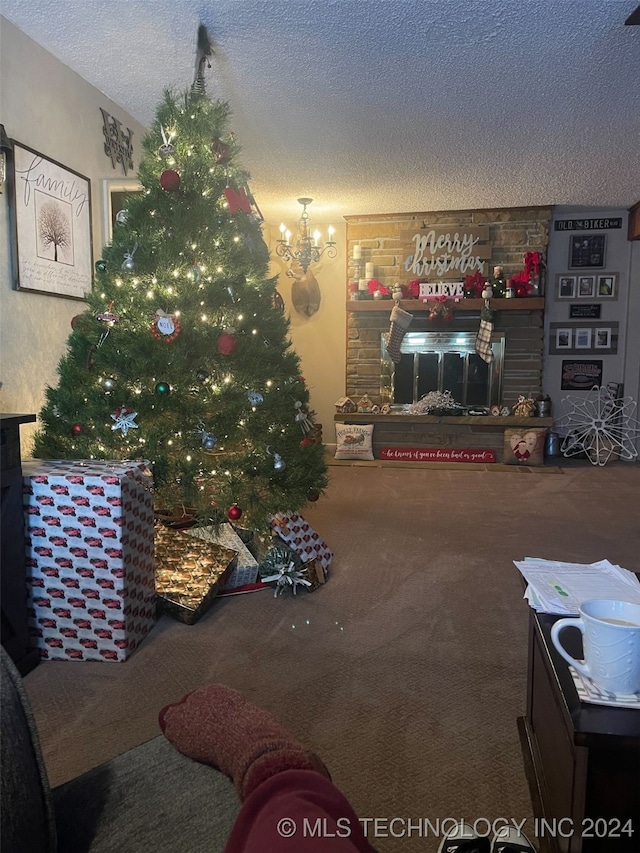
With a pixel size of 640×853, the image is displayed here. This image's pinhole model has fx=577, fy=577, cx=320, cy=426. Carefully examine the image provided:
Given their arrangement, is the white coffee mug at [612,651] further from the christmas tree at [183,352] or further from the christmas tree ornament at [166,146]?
the christmas tree ornament at [166,146]

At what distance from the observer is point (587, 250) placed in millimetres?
5898

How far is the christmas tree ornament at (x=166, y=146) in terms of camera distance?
2422 mm

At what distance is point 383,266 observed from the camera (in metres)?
6.12

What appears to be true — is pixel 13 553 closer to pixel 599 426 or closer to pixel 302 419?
pixel 302 419

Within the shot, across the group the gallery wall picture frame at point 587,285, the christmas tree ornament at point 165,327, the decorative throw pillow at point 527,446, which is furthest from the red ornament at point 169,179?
the gallery wall picture frame at point 587,285

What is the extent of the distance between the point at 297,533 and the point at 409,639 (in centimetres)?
77

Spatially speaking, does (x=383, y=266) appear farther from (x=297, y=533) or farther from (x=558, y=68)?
(x=297, y=533)

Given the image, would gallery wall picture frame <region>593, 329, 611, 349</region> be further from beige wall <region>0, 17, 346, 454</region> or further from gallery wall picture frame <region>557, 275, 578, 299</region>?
beige wall <region>0, 17, 346, 454</region>

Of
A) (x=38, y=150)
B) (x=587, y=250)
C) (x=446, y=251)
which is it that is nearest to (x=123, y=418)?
(x=38, y=150)

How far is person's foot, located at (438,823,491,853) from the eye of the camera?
106 centimetres

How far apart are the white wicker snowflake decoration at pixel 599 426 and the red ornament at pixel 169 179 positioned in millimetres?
4925

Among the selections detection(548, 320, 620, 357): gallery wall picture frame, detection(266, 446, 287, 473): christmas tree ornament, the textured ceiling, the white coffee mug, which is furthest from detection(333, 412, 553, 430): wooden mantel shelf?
the white coffee mug

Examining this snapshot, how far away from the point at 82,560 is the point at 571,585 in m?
1.56

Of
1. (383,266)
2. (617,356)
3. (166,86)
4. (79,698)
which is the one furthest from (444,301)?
(79,698)
